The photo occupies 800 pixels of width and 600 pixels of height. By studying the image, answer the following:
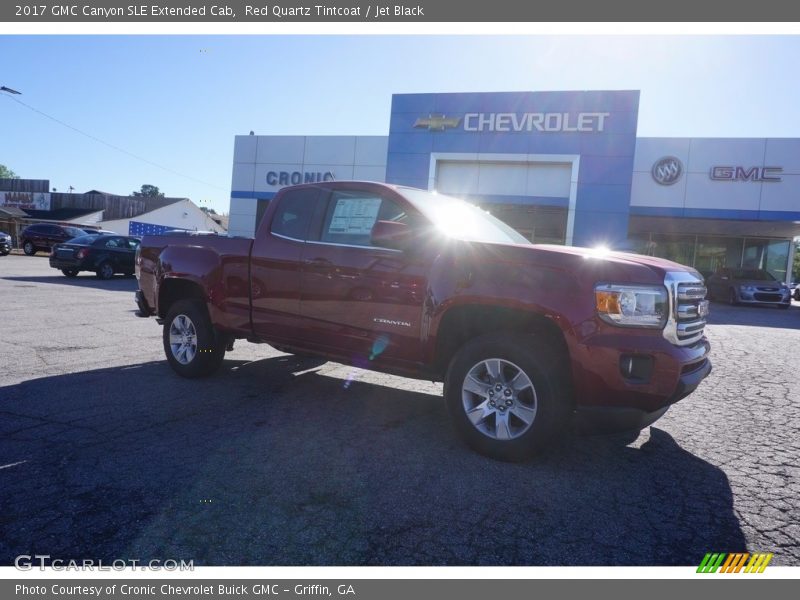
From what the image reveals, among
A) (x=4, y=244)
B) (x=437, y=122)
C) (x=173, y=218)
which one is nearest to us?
(x=437, y=122)

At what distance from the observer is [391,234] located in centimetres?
386

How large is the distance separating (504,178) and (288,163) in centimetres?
1007

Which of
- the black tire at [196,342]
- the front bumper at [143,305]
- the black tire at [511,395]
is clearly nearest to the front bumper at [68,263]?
the front bumper at [143,305]

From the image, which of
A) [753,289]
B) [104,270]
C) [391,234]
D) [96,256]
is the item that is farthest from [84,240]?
[753,289]

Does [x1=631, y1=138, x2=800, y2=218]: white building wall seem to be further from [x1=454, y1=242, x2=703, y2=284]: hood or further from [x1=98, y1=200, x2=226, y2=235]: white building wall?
[x1=98, y1=200, x2=226, y2=235]: white building wall

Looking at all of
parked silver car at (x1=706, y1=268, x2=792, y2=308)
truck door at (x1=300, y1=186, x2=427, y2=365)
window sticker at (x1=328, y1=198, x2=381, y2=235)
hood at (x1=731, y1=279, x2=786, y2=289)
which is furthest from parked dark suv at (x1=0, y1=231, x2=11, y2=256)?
hood at (x1=731, y1=279, x2=786, y2=289)

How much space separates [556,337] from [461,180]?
1993cm

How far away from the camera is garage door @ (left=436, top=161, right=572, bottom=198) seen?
71.1 feet

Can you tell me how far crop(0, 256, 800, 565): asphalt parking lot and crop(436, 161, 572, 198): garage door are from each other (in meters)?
16.9

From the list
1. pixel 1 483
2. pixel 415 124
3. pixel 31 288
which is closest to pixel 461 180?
pixel 415 124

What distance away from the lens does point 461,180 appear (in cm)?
2283

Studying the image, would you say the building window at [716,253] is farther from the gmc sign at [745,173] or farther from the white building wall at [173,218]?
the white building wall at [173,218]

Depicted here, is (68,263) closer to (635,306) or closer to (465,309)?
(465,309)

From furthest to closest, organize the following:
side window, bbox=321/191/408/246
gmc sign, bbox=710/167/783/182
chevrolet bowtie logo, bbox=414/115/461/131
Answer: chevrolet bowtie logo, bbox=414/115/461/131, gmc sign, bbox=710/167/783/182, side window, bbox=321/191/408/246
